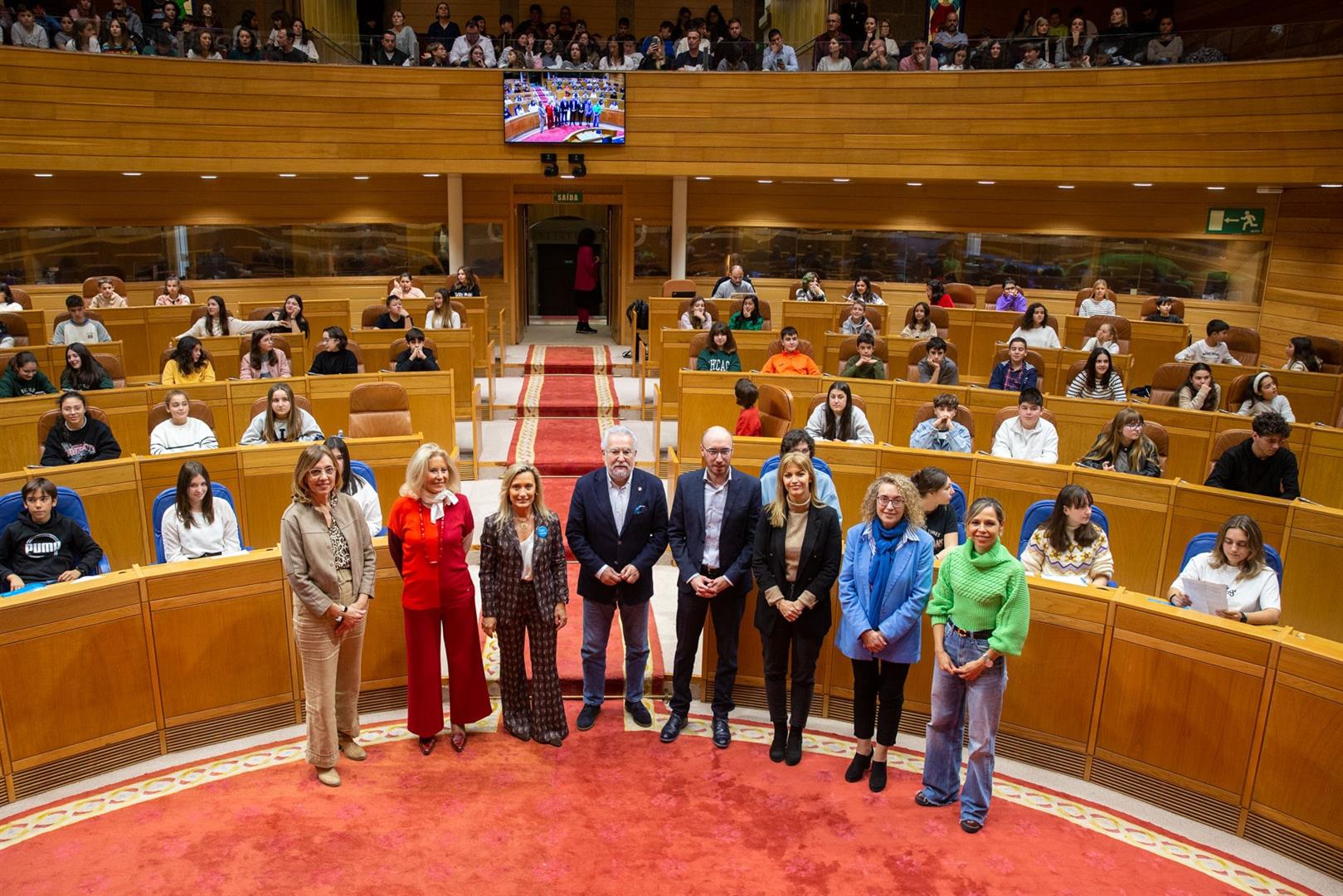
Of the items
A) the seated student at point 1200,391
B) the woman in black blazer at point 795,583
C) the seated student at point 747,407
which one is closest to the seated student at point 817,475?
the woman in black blazer at point 795,583

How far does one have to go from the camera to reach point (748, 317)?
12.9 m

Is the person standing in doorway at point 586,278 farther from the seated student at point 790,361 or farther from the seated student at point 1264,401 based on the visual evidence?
the seated student at point 1264,401

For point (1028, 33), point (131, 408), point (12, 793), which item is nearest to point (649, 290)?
point (1028, 33)

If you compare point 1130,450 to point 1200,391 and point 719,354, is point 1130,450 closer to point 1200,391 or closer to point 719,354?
point 1200,391

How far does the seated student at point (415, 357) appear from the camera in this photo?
1061 cm

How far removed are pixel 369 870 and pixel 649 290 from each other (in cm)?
1429

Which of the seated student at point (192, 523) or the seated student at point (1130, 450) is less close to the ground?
the seated student at point (1130, 450)

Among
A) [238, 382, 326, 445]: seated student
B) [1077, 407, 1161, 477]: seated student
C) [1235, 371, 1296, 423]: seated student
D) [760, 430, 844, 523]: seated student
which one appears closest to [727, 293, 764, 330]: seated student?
[1235, 371, 1296, 423]: seated student

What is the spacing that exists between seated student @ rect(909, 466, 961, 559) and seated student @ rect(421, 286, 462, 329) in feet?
25.5

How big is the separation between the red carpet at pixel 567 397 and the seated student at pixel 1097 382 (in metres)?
5.40

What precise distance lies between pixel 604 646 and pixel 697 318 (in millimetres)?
7487

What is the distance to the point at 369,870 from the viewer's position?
15.8 feet

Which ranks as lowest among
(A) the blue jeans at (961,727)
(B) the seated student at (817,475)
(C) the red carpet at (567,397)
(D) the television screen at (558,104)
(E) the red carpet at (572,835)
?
(E) the red carpet at (572,835)

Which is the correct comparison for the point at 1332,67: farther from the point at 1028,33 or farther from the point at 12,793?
the point at 12,793
